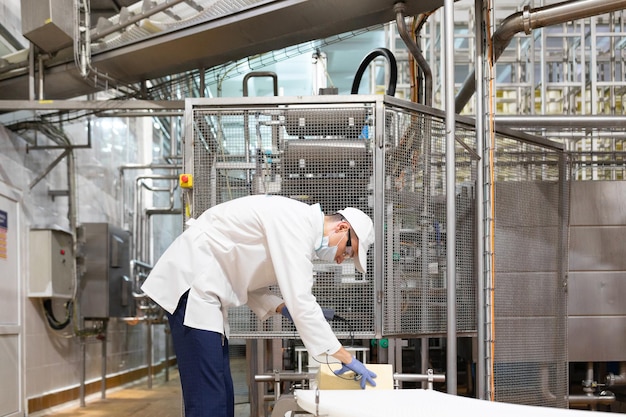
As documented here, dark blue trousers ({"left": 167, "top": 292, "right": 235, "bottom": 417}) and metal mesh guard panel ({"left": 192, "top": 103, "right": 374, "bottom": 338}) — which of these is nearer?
dark blue trousers ({"left": 167, "top": 292, "right": 235, "bottom": 417})

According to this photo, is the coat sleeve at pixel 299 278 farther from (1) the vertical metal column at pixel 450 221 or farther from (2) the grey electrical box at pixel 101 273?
(2) the grey electrical box at pixel 101 273

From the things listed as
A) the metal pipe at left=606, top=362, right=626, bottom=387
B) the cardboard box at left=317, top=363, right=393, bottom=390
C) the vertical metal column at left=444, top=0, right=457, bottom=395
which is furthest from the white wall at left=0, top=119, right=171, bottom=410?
the metal pipe at left=606, top=362, right=626, bottom=387

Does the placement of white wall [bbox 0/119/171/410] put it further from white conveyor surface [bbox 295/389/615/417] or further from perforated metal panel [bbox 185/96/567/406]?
white conveyor surface [bbox 295/389/615/417]

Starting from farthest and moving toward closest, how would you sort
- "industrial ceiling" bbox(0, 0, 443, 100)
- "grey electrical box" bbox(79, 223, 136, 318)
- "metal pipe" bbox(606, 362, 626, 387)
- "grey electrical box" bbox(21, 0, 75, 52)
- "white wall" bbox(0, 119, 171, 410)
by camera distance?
"grey electrical box" bbox(79, 223, 136, 318) < "white wall" bbox(0, 119, 171, 410) < "metal pipe" bbox(606, 362, 626, 387) < "grey electrical box" bbox(21, 0, 75, 52) < "industrial ceiling" bbox(0, 0, 443, 100)

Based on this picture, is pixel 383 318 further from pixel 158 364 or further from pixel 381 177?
pixel 158 364

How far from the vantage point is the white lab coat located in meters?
2.72

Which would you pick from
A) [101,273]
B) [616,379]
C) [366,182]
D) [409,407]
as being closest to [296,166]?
[366,182]

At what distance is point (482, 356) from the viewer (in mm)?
3670

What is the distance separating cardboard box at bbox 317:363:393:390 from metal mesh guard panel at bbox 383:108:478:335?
948mm

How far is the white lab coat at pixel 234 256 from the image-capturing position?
2.72 metres

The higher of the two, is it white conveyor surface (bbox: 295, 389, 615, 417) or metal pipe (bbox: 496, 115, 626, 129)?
metal pipe (bbox: 496, 115, 626, 129)

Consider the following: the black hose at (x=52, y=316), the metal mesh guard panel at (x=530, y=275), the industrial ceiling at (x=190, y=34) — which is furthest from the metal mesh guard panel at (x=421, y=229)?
the black hose at (x=52, y=316)

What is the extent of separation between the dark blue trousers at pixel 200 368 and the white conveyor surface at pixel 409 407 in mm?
515

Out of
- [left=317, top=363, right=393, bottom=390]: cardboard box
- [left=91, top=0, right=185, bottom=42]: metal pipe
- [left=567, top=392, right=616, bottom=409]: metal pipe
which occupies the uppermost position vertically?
[left=91, top=0, right=185, bottom=42]: metal pipe
